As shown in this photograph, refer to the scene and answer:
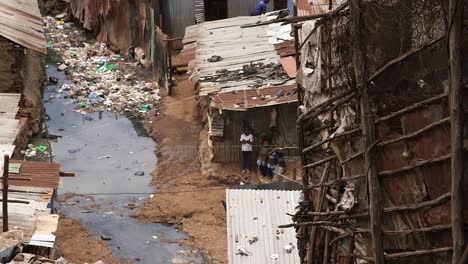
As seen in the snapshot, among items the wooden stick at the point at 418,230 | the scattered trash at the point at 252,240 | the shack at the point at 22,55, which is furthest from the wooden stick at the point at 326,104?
the shack at the point at 22,55

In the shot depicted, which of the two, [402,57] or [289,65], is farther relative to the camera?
[289,65]

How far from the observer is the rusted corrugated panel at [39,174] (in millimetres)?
9992

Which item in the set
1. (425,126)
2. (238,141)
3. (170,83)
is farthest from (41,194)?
(170,83)

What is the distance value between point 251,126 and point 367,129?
974 centimetres

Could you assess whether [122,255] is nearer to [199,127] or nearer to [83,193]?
[83,193]

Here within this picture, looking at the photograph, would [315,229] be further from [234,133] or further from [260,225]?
[234,133]

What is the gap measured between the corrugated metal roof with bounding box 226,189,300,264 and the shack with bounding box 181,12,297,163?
3.10 meters

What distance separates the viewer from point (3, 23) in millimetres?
15312

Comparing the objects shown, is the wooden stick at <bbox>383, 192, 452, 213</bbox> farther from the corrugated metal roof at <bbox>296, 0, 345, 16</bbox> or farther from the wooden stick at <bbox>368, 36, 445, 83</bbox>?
the corrugated metal roof at <bbox>296, 0, 345, 16</bbox>

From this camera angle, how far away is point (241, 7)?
2012 centimetres

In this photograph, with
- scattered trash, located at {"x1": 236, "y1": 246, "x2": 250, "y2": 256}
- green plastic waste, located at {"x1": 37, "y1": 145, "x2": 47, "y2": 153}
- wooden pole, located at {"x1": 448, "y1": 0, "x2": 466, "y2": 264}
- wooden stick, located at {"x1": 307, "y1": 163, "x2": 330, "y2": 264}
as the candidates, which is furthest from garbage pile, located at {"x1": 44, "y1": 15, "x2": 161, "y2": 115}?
wooden pole, located at {"x1": 448, "y1": 0, "x2": 466, "y2": 264}

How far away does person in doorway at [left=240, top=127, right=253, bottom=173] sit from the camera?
46.8ft

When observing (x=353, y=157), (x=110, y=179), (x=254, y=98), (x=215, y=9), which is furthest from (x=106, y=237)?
(x=215, y=9)

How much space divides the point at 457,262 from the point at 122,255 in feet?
28.8
